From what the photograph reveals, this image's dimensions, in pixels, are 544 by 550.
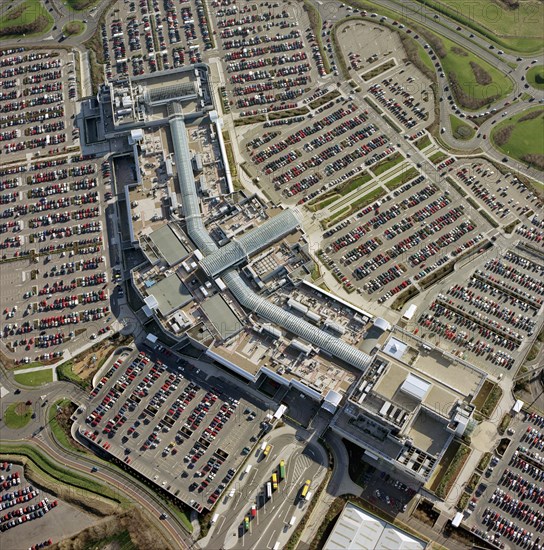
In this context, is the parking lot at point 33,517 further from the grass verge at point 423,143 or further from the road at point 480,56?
the road at point 480,56

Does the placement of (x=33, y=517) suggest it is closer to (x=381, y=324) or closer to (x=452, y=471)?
(x=381, y=324)

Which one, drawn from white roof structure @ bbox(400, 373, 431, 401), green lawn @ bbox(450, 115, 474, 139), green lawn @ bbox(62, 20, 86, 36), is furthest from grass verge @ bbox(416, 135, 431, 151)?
green lawn @ bbox(62, 20, 86, 36)

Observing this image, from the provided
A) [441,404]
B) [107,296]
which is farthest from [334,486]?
[107,296]

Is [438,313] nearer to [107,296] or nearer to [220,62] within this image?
[107,296]

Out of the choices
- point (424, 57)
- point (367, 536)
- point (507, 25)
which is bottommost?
point (367, 536)

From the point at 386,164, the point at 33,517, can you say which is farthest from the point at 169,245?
the point at 33,517

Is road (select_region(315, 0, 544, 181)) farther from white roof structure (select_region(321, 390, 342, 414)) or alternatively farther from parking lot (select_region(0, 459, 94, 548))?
parking lot (select_region(0, 459, 94, 548))
